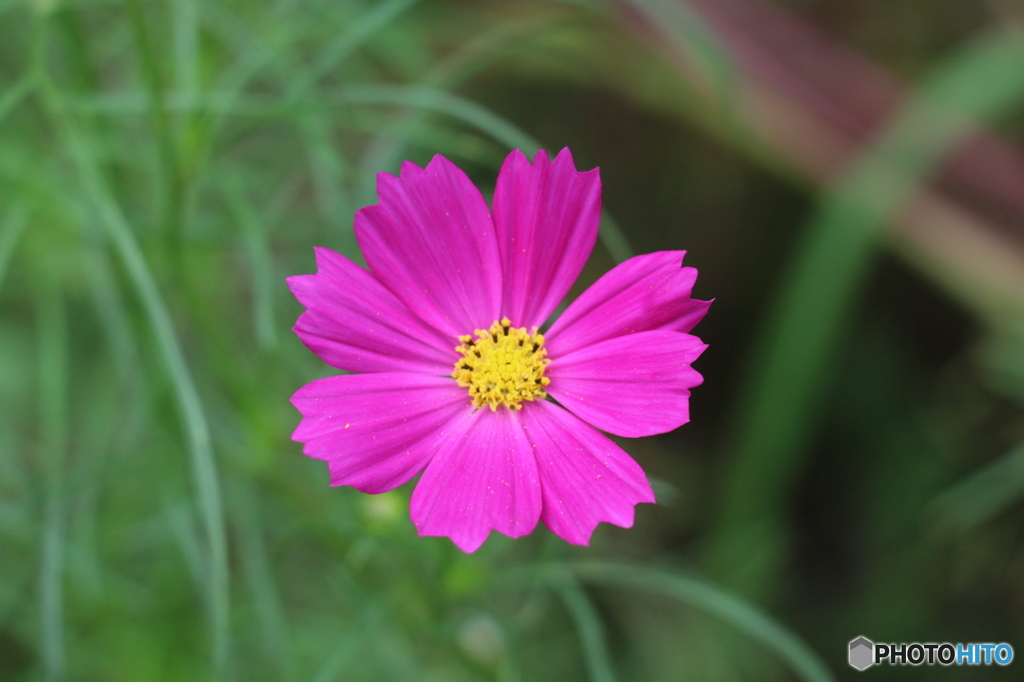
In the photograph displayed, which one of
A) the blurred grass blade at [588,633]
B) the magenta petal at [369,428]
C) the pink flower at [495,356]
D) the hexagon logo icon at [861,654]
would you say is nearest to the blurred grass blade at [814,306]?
the hexagon logo icon at [861,654]

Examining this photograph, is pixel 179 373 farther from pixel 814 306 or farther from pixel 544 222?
pixel 814 306

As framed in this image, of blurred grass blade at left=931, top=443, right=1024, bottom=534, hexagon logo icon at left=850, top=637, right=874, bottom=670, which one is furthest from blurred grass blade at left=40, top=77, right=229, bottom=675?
blurred grass blade at left=931, top=443, right=1024, bottom=534

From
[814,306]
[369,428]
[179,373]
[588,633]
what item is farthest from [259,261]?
[814,306]

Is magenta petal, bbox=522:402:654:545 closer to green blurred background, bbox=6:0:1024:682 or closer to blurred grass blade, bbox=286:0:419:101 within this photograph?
green blurred background, bbox=6:0:1024:682

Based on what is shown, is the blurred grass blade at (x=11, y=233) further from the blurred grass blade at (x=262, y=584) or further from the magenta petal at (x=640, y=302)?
the magenta petal at (x=640, y=302)

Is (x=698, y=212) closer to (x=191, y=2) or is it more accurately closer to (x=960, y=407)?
(x=960, y=407)

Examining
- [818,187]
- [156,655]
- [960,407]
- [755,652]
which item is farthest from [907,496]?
[156,655]
